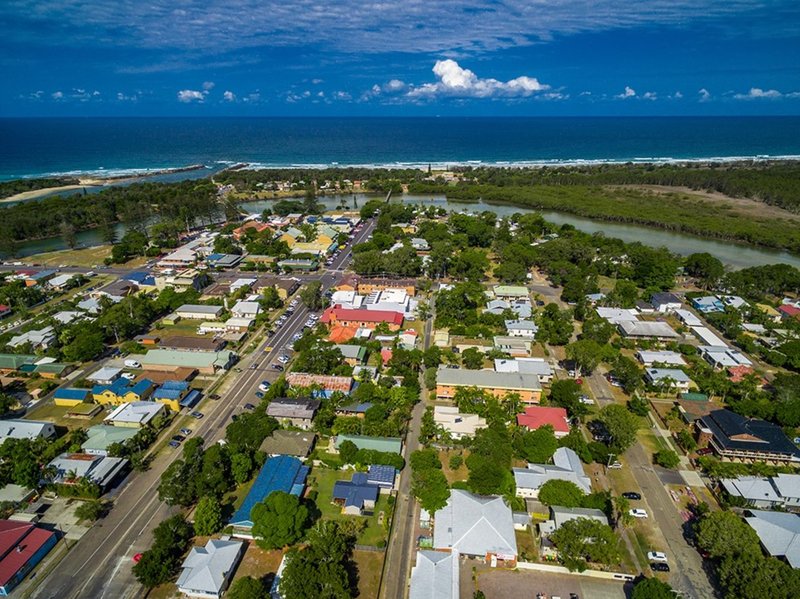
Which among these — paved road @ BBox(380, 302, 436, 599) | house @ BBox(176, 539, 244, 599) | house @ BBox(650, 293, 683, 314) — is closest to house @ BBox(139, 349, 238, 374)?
paved road @ BBox(380, 302, 436, 599)

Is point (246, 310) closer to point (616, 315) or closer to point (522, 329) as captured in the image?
point (522, 329)

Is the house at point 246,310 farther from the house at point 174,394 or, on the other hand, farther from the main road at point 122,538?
the main road at point 122,538

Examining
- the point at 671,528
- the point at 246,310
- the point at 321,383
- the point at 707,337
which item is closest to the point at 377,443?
the point at 321,383

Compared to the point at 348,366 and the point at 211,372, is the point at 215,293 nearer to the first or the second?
the point at 211,372

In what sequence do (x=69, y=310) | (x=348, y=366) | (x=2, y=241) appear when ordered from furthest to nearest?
(x=2, y=241) < (x=69, y=310) < (x=348, y=366)

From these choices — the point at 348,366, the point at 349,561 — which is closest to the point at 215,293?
the point at 348,366
